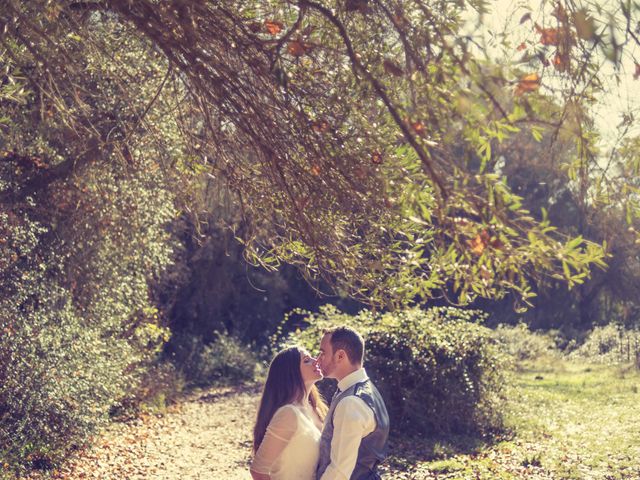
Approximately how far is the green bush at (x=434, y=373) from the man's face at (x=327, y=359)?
23.9 ft

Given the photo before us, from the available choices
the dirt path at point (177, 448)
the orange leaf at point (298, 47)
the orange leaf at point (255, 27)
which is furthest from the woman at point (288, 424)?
the dirt path at point (177, 448)

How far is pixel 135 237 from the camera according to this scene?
13078 millimetres

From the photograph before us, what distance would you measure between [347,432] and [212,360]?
53.3 feet

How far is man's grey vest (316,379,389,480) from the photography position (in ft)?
14.3

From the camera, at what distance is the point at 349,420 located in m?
4.20

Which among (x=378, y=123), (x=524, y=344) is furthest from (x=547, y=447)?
(x=524, y=344)

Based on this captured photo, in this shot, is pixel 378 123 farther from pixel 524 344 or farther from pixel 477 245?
pixel 524 344

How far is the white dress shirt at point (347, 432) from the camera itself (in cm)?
413

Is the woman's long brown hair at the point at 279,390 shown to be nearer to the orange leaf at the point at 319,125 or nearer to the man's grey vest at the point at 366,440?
the man's grey vest at the point at 366,440

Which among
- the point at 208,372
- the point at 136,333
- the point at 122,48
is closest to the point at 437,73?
the point at 122,48

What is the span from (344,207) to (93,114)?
7.55 metres

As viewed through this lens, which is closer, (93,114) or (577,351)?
(93,114)

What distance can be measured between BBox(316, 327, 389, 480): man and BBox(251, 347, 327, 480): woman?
0.11 m

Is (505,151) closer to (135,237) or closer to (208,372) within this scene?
(208,372)
